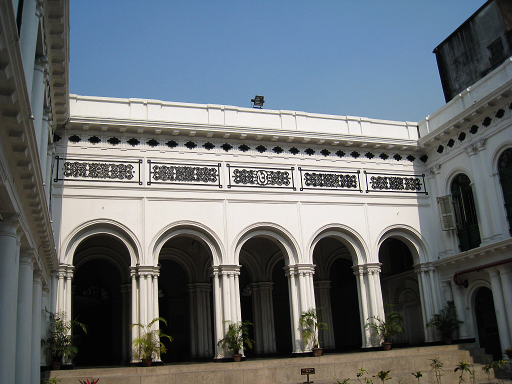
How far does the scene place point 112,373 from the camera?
15383mm

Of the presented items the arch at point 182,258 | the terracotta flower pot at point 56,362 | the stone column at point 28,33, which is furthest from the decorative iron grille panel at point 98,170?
the stone column at point 28,33

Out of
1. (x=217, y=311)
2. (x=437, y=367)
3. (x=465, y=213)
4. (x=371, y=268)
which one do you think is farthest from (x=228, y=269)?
(x=465, y=213)

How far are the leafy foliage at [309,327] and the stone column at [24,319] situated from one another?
966cm

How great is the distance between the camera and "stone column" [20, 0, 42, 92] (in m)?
9.28

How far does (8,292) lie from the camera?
29.5ft

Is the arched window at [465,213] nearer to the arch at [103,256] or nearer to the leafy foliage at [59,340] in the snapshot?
the arch at [103,256]

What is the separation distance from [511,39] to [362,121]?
22.1 ft

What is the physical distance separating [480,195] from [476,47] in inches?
323

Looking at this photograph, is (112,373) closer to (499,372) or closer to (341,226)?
(341,226)

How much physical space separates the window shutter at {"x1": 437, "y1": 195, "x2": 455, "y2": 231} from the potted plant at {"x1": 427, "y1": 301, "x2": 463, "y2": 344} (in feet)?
9.27

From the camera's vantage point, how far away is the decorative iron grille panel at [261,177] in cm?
1959

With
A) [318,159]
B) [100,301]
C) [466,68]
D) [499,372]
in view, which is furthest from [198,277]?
[466,68]

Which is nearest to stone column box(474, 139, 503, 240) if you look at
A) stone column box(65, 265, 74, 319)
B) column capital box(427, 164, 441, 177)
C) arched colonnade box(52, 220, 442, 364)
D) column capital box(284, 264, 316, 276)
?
column capital box(427, 164, 441, 177)

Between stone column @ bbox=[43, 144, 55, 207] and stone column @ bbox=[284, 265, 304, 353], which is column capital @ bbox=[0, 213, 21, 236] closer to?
stone column @ bbox=[43, 144, 55, 207]
